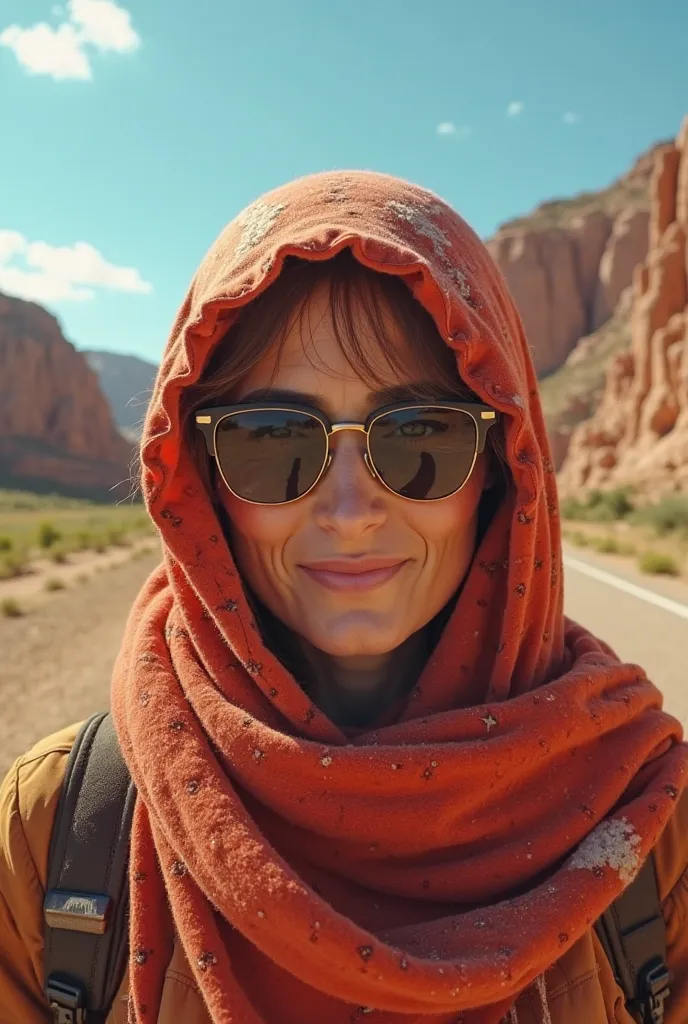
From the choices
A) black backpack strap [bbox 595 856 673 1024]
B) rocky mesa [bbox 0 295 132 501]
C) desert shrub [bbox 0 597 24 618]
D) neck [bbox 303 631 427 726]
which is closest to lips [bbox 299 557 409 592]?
neck [bbox 303 631 427 726]

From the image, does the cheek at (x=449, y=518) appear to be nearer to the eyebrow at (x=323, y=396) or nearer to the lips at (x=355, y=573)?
the lips at (x=355, y=573)

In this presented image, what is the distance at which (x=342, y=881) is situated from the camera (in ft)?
4.14

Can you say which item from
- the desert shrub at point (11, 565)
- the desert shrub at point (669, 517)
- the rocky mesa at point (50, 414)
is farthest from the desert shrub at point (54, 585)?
the rocky mesa at point (50, 414)

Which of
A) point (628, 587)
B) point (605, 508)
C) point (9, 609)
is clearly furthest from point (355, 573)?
point (605, 508)

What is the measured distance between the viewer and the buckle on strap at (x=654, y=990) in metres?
1.21

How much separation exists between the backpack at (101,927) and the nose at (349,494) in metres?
0.71

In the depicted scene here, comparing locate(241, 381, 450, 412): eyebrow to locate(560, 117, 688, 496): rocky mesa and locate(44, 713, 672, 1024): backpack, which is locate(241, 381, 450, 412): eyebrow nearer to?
locate(44, 713, 672, 1024): backpack

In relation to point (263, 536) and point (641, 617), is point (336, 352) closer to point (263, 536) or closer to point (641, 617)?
point (263, 536)

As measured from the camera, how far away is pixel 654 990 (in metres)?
1.21

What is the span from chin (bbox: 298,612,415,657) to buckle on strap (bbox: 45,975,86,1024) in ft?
2.40

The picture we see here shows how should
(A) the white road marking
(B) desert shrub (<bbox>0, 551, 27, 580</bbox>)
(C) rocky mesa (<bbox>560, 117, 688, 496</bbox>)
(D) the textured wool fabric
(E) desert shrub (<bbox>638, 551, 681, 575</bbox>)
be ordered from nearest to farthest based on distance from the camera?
(D) the textured wool fabric
(A) the white road marking
(E) desert shrub (<bbox>638, 551, 681, 575</bbox>)
(B) desert shrub (<bbox>0, 551, 27, 580</bbox>)
(C) rocky mesa (<bbox>560, 117, 688, 496</bbox>)

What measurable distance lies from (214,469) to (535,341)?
65.2m

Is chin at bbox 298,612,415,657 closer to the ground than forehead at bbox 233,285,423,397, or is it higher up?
closer to the ground

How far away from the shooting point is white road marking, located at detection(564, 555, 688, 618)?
810 centimetres
